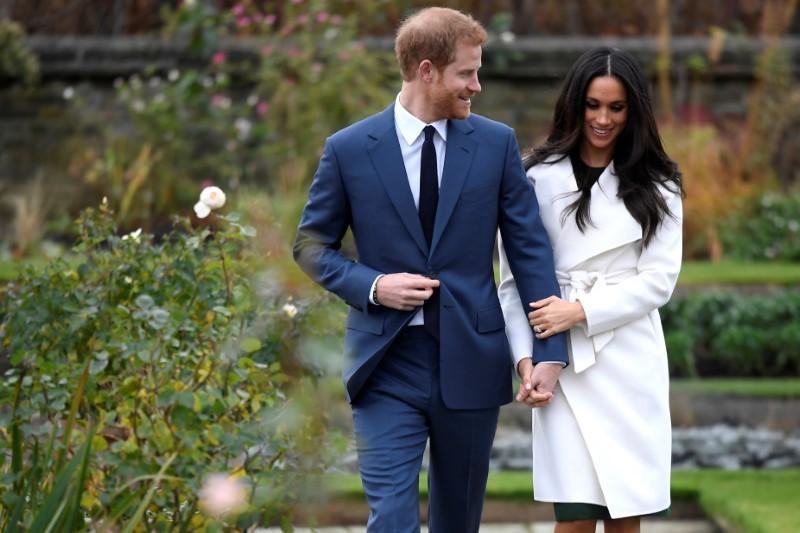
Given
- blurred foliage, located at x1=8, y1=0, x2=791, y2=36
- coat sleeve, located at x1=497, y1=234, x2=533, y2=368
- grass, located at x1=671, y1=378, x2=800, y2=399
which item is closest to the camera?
coat sleeve, located at x1=497, y1=234, x2=533, y2=368

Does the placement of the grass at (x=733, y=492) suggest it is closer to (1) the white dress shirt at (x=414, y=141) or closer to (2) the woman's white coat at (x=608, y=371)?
(2) the woman's white coat at (x=608, y=371)

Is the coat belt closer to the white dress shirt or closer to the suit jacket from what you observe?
the suit jacket

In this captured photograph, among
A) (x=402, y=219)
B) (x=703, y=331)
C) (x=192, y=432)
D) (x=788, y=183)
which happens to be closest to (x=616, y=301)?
(x=402, y=219)

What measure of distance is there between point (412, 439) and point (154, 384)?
739 mm

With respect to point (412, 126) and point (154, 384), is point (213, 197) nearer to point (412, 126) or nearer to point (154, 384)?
point (154, 384)

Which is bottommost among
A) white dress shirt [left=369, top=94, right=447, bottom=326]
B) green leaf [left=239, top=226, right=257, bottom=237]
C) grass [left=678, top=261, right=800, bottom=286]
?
grass [left=678, top=261, right=800, bottom=286]

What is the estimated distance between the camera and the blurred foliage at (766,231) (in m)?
11.6

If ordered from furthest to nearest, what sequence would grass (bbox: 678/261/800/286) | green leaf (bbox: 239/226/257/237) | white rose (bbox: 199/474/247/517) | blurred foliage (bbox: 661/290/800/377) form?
grass (bbox: 678/261/800/286), blurred foliage (bbox: 661/290/800/377), green leaf (bbox: 239/226/257/237), white rose (bbox: 199/474/247/517)

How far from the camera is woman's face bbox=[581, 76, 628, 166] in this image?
13.1 feet

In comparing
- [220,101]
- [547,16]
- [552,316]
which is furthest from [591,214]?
[547,16]

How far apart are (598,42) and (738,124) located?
55.7 inches

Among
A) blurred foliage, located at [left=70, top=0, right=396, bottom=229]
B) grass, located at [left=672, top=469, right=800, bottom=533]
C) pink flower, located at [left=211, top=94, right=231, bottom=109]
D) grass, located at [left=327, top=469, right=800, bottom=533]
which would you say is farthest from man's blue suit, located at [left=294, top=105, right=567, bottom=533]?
pink flower, located at [left=211, top=94, right=231, bottom=109]

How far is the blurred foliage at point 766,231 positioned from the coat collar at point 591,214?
7.69m

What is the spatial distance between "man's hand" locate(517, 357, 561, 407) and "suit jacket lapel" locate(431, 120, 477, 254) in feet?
1.32
